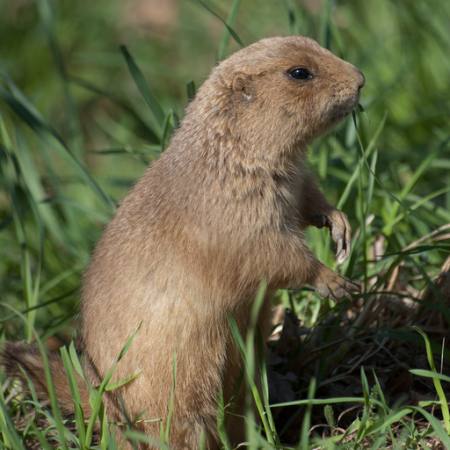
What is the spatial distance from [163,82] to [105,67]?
0.51 metres

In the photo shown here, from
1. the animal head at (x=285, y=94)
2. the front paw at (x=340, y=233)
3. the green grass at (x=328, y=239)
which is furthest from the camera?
the front paw at (x=340, y=233)

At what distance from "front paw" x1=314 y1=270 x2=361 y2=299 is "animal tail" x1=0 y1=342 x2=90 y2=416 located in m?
0.96

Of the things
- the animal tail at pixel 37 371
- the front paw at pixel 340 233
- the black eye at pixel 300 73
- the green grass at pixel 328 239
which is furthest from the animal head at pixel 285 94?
the animal tail at pixel 37 371

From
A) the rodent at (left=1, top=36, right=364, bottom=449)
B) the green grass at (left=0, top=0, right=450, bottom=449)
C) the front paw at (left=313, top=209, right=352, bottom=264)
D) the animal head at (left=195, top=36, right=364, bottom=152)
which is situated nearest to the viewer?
the green grass at (left=0, top=0, right=450, bottom=449)

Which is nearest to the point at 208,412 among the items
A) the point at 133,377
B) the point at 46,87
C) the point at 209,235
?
the point at 133,377

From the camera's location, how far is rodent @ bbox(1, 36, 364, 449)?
369cm

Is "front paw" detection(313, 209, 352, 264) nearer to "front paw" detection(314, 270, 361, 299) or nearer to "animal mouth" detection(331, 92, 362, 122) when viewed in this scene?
"front paw" detection(314, 270, 361, 299)

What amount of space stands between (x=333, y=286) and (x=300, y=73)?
804mm

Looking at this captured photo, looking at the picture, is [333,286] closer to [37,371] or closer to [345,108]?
[345,108]

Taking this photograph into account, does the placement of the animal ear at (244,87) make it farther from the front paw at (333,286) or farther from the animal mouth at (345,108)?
the front paw at (333,286)

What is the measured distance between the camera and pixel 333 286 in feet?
12.4

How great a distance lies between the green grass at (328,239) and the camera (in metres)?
3.58

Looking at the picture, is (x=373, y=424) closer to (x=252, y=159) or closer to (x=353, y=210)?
(x=252, y=159)

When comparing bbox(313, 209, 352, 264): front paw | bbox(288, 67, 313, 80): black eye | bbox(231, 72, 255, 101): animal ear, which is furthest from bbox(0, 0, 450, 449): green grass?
bbox(231, 72, 255, 101): animal ear
